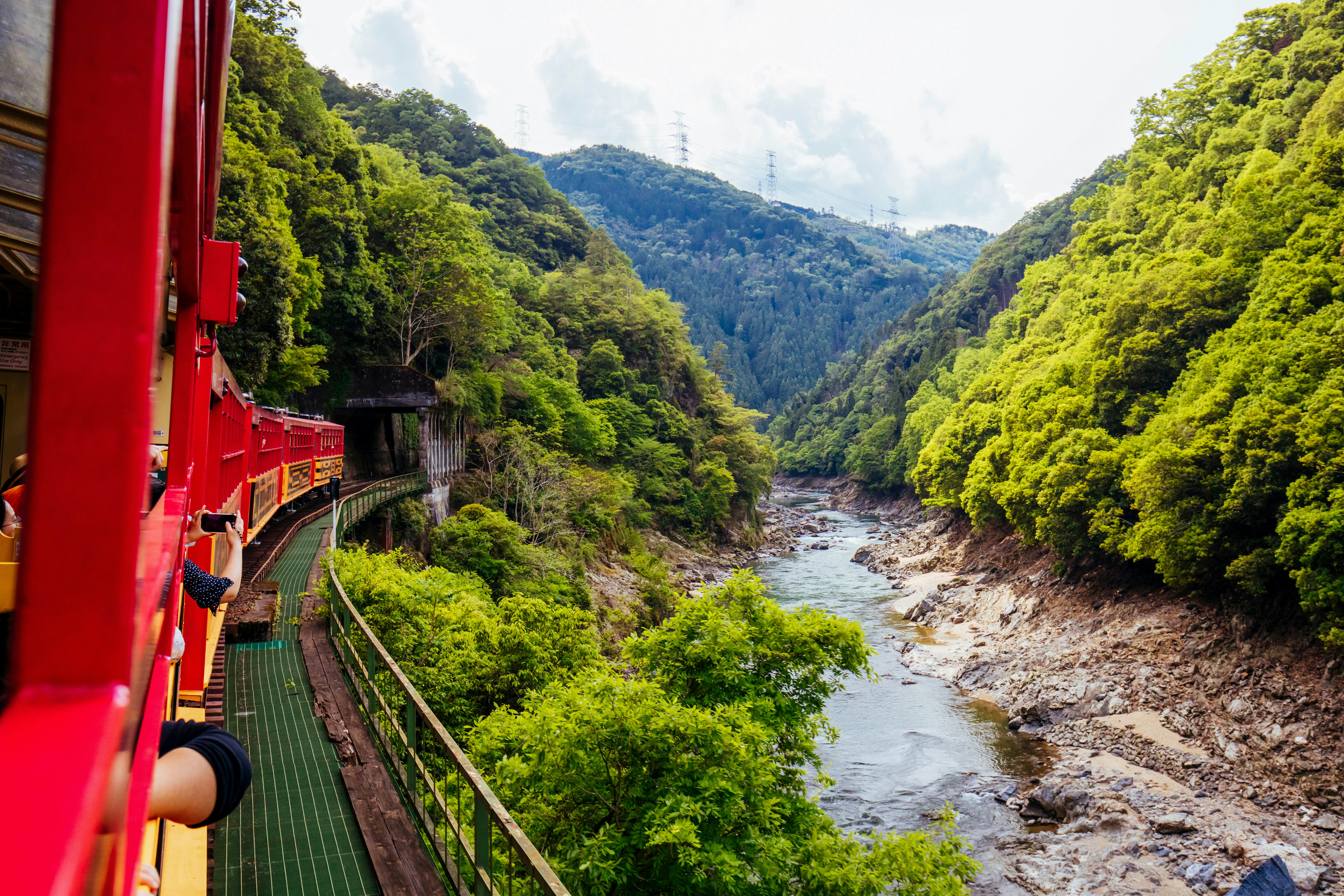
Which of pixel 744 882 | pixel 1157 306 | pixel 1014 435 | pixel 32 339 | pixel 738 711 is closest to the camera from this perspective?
pixel 32 339

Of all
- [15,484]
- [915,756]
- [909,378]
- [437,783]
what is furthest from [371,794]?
[909,378]

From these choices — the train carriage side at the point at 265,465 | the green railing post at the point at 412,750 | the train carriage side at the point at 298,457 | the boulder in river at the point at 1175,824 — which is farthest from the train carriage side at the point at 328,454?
the boulder in river at the point at 1175,824

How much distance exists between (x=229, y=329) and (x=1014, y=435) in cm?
3185

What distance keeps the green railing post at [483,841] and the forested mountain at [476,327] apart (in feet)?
51.9

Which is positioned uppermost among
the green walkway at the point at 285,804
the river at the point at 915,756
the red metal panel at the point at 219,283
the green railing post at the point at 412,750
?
the red metal panel at the point at 219,283

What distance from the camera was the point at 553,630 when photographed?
12852 millimetres

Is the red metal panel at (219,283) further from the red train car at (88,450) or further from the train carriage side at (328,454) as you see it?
the train carriage side at (328,454)

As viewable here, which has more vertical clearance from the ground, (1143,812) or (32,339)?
(32,339)

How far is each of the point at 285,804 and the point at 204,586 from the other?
4.40 metres

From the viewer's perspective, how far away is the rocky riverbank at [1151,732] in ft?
46.6

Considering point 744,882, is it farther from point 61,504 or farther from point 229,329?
point 229,329

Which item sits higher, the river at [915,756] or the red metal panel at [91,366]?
the red metal panel at [91,366]

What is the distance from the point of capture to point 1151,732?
1898 cm

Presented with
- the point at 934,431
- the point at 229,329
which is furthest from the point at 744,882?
the point at 934,431
